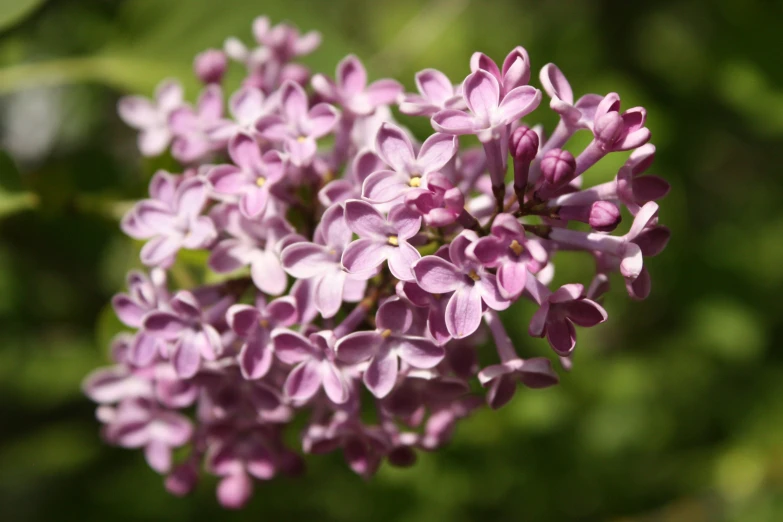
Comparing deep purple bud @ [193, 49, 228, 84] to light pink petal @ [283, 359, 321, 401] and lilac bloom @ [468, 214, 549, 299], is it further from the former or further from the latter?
lilac bloom @ [468, 214, 549, 299]

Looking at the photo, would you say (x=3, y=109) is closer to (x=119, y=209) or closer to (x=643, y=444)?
(x=119, y=209)

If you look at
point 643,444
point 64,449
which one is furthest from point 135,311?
point 643,444

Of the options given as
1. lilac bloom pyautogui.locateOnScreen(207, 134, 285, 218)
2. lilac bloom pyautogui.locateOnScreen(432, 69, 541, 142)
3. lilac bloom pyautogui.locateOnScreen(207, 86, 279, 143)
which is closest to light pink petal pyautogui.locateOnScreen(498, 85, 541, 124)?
lilac bloom pyautogui.locateOnScreen(432, 69, 541, 142)

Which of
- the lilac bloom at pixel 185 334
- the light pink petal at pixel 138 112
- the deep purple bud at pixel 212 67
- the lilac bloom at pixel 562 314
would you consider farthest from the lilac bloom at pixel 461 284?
the light pink petal at pixel 138 112

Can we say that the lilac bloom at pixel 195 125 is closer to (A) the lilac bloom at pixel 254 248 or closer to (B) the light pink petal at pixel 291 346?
(A) the lilac bloom at pixel 254 248

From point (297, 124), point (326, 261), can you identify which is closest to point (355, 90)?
point (297, 124)

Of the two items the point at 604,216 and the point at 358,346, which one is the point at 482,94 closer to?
the point at 604,216
